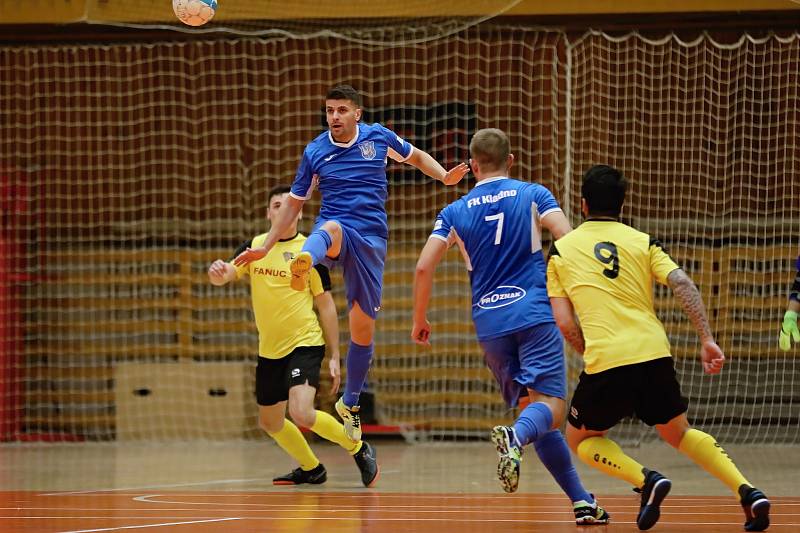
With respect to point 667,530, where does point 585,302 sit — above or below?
above

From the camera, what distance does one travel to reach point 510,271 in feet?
19.2

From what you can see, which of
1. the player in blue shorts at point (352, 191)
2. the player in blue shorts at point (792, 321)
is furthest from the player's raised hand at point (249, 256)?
the player in blue shorts at point (792, 321)

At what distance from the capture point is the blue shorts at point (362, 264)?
738cm

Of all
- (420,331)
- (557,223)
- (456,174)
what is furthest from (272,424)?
(557,223)

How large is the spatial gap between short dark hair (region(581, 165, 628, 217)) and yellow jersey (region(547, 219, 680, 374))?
0.08 m

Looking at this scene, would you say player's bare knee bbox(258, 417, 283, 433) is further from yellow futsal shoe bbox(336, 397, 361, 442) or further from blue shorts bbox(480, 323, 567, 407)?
blue shorts bbox(480, 323, 567, 407)

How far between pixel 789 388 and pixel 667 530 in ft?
26.8

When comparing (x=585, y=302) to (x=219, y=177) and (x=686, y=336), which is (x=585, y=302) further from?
(x=219, y=177)

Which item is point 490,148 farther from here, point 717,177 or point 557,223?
point 717,177

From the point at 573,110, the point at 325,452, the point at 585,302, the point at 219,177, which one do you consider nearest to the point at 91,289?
the point at 219,177

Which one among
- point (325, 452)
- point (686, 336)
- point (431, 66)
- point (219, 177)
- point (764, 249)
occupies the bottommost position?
point (325, 452)

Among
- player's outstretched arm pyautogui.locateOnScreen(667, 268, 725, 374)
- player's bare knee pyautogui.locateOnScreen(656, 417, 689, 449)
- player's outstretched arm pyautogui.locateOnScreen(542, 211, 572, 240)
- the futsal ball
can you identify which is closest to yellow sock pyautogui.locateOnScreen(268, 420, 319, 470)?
the futsal ball

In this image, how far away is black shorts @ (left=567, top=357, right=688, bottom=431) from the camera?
17.5 feet

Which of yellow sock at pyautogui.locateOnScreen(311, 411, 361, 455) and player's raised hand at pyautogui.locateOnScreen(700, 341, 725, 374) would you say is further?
yellow sock at pyautogui.locateOnScreen(311, 411, 361, 455)
